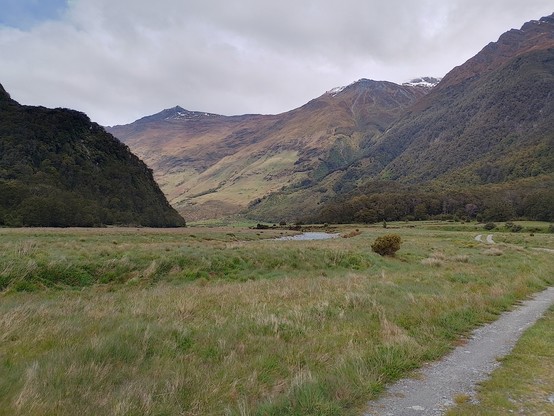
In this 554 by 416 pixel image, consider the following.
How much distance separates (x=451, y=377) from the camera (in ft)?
26.0

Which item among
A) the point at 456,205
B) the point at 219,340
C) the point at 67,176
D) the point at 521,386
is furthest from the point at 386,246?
the point at 456,205

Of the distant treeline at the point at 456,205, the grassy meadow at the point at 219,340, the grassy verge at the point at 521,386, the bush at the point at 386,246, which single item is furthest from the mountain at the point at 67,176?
the distant treeline at the point at 456,205

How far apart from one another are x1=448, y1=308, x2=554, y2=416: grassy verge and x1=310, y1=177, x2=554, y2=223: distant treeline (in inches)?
5759

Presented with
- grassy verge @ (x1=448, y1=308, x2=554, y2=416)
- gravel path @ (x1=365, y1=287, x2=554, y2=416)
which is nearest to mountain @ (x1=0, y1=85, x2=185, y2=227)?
gravel path @ (x1=365, y1=287, x2=554, y2=416)

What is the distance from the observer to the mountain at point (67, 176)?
212 feet

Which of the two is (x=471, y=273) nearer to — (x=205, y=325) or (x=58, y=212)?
(x=205, y=325)

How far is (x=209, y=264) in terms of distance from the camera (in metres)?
23.8

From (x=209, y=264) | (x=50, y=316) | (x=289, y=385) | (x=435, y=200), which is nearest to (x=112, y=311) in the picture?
(x=50, y=316)

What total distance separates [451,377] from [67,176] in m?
101

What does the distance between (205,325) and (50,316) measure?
3.99 m

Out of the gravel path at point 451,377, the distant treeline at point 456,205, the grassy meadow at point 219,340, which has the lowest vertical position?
the gravel path at point 451,377

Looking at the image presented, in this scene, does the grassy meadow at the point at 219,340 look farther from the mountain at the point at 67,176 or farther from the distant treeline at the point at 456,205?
the distant treeline at the point at 456,205

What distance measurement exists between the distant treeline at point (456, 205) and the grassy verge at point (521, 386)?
480ft

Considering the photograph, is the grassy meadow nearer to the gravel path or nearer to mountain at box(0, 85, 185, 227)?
the gravel path
